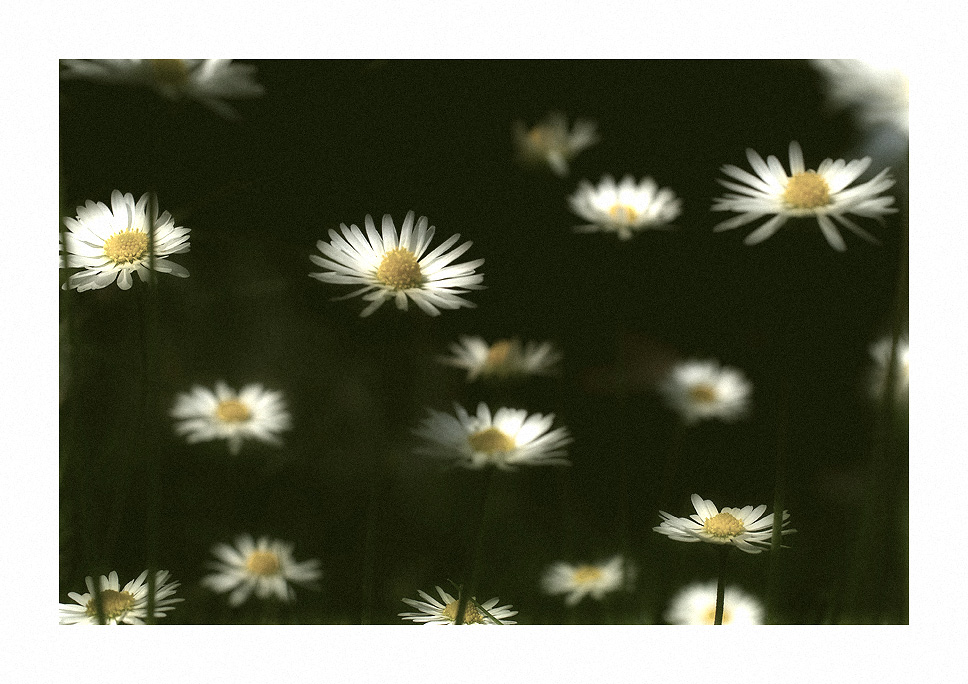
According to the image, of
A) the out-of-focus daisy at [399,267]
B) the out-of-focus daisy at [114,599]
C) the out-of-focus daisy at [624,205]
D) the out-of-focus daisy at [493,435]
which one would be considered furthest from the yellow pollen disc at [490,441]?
the out-of-focus daisy at [114,599]

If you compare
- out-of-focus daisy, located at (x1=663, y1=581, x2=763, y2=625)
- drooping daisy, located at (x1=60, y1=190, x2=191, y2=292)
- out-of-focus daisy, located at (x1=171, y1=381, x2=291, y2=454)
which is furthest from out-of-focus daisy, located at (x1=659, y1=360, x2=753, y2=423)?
drooping daisy, located at (x1=60, y1=190, x2=191, y2=292)

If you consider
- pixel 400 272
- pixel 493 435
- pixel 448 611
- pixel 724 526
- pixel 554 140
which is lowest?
pixel 448 611

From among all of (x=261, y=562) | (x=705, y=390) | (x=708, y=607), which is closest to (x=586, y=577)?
(x=708, y=607)

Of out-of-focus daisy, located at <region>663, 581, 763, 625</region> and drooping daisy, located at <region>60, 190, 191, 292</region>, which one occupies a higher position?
drooping daisy, located at <region>60, 190, 191, 292</region>

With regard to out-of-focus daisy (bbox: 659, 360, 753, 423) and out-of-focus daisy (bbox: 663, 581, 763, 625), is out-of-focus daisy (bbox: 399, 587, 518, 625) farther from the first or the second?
out-of-focus daisy (bbox: 659, 360, 753, 423)

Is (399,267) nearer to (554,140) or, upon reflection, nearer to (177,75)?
(554,140)

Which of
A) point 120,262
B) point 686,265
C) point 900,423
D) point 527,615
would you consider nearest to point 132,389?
point 120,262

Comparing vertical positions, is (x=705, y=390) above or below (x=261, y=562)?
above
